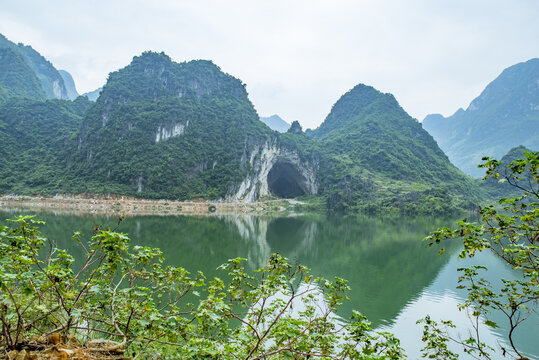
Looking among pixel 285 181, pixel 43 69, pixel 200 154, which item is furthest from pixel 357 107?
pixel 43 69

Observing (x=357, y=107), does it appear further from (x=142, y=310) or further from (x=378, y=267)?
(x=142, y=310)

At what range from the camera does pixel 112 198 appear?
48.7m

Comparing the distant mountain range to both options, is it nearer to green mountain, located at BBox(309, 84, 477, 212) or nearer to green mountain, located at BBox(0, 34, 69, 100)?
green mountain, located at BBox(309, 84, 477, 212)

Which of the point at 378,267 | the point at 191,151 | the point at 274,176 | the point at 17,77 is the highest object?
the point at 17,77

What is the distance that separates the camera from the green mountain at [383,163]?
62016 mm

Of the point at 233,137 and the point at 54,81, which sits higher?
the point at 54,81

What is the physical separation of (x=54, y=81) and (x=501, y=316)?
153 m

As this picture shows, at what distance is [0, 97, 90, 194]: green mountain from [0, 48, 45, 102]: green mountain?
20.2 meters

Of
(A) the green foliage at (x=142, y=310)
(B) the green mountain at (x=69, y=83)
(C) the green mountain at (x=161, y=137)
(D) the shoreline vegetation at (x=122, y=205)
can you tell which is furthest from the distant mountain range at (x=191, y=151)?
(B) the green mountain at (x=69, y=83)

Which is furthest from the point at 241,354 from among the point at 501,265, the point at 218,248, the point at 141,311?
the point at 501,265

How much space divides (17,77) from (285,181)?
87.6 metres

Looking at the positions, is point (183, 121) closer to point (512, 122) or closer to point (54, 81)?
point (54, 81)

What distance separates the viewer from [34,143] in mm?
66625

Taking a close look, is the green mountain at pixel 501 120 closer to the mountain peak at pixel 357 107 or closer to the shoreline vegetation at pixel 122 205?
the mountain peak at pixel 357 107
